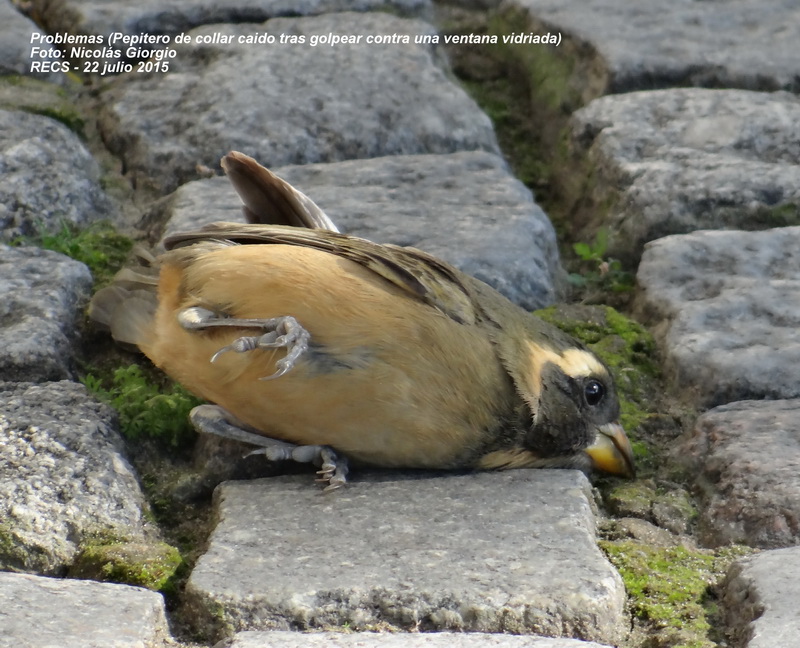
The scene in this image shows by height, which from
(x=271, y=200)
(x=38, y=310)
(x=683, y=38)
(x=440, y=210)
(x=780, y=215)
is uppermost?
(x=683, y=38)

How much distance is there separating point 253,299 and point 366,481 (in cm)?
60

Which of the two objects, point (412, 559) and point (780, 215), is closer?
point (412, 559)

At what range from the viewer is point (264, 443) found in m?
3.19

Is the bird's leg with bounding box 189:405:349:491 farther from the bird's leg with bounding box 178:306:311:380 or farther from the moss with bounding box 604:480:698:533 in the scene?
the moss with bounding box 604:480:698:533

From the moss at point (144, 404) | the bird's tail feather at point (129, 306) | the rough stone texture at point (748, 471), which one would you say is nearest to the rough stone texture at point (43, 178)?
the bird's tail feather at point (129, 306)

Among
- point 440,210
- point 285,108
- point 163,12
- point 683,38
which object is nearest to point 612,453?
point 440,210

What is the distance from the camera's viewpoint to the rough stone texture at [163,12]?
188 inches

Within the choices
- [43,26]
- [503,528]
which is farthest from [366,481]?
[43,26]

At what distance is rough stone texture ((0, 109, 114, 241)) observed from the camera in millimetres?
3912

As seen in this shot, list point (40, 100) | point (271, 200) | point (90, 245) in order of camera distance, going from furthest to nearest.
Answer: point (40, 100), point (90, 245), point (271, 200)

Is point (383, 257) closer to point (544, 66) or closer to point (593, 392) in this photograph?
point (593, 392)

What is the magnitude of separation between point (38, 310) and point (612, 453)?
166cm

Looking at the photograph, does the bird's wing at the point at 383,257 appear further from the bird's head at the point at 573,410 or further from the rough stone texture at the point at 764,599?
the rough stone texture at the point at 764,599

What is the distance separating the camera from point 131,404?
10.7ft
